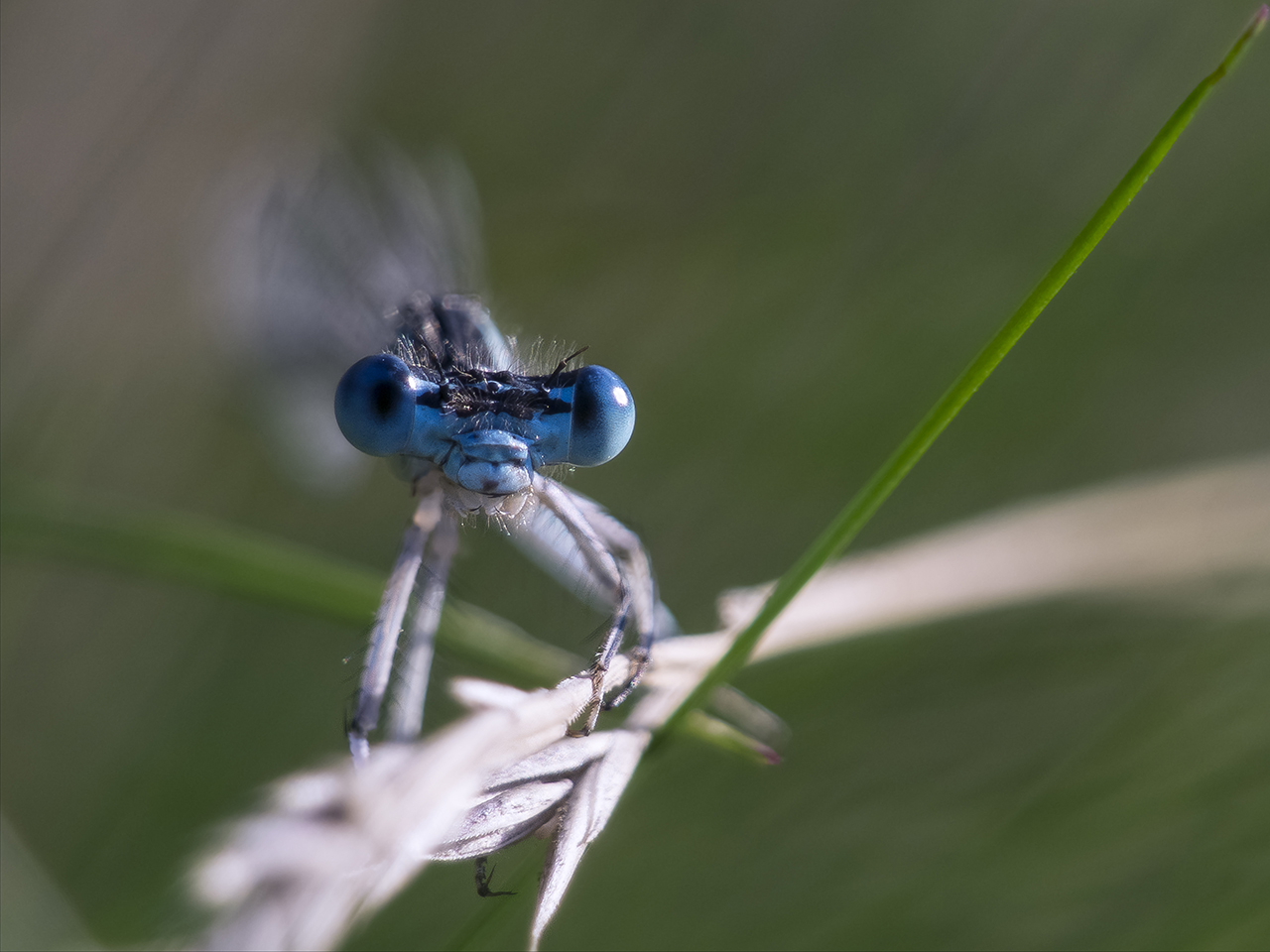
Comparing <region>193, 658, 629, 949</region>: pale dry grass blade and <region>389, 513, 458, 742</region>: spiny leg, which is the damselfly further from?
<region>193, 658, 629, 949</region>: pale dry grass blade

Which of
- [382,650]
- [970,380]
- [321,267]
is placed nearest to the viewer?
[970,380]

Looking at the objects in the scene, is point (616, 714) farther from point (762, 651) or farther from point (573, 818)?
point (573, 818)

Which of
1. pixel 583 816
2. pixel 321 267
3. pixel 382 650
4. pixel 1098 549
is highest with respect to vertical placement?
pixel 321 267

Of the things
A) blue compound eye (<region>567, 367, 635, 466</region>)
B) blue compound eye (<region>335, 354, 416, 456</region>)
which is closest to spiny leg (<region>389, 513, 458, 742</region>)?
blue compound eye (<region>335, 354, 416, 456</region>)

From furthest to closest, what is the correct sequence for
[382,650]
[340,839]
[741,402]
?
[741,402] < [382,650] < [340,839]

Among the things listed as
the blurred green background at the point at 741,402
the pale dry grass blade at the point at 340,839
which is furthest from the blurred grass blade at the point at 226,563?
the pale dry grass blade at the point at 340,839

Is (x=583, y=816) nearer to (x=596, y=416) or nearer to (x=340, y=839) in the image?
(x=340, y=839)

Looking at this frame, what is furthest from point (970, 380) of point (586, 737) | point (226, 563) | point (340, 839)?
point (226, 563)
